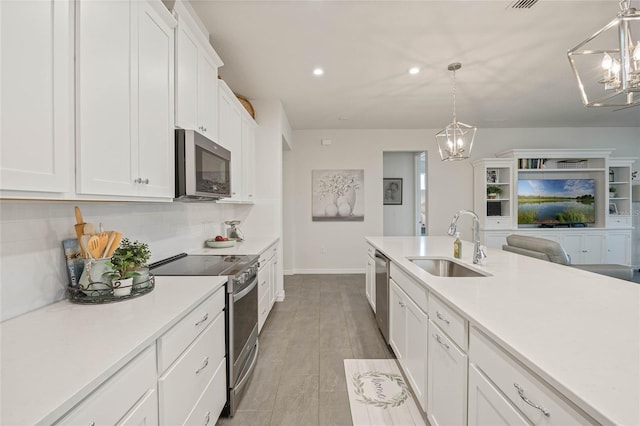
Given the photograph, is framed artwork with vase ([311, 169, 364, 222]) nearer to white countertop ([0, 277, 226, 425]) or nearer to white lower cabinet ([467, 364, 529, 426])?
white countertop ([0, 277, 226, 425])

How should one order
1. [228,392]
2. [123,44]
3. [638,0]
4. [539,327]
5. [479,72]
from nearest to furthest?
[539,327] → [123,44] → [228,392] → [638,0] → [479,72]

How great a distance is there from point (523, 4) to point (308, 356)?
3.26 meters

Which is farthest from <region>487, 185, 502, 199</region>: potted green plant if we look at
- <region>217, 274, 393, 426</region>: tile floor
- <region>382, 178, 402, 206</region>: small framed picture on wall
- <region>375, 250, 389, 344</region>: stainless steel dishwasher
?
<region>375, 250, 389, 344</region>: stainless steel dishwasher

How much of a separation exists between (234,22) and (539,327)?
276 cm

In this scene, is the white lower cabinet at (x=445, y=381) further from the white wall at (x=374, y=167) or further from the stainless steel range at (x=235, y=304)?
the white wall at (x=374, y=167)

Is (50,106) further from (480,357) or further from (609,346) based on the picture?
(609,346)

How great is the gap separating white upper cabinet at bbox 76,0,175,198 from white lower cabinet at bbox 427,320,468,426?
5.38 ft

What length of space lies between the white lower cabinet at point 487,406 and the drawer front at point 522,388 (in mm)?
24

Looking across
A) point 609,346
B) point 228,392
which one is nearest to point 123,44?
point 228,392

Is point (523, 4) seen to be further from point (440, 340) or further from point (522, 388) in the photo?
point (522, 388)

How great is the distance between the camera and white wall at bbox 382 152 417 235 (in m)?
6.71

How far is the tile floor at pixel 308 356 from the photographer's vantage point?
5.89ft

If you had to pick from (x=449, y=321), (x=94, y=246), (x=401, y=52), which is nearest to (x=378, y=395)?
(x=449, y=321)

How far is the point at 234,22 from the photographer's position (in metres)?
2.27
